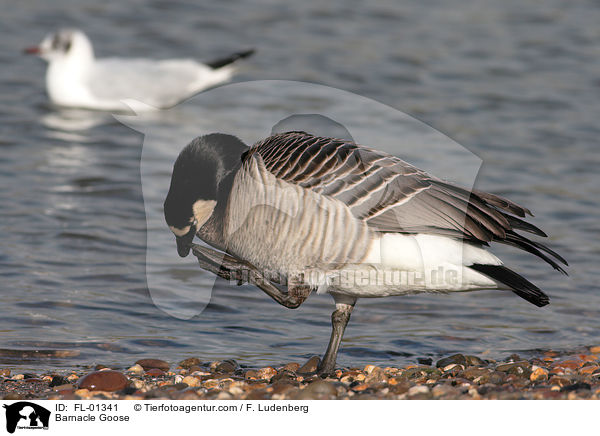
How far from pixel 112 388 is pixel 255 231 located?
1293 mm

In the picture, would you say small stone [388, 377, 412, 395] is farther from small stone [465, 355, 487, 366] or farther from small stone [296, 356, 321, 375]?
small stone [465, 355, 487, 366]

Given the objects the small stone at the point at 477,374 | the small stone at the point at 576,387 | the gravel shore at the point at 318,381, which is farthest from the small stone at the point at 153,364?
the small stone at the point at 576,387

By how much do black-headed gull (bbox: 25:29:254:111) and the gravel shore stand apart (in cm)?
731

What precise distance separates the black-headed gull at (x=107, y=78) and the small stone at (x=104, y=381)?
768 centimetres

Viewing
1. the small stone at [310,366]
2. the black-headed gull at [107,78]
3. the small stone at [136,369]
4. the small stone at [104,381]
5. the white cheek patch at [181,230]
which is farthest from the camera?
the black-headed gull at [107,78]

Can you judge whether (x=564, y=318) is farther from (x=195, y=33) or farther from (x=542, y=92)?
(x=195, y=33)

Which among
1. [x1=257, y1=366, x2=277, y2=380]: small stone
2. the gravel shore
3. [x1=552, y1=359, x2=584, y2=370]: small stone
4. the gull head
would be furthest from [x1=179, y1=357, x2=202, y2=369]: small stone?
the gull head

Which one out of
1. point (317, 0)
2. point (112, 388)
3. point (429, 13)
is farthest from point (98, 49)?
point (112, 388)

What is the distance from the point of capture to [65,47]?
496 inches

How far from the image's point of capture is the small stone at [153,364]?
5.52 metres

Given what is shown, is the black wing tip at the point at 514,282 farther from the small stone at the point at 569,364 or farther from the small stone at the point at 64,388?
the small stone at the point at 64,388

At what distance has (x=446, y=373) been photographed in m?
5.40

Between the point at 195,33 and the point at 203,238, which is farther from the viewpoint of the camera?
the point at 195,33
